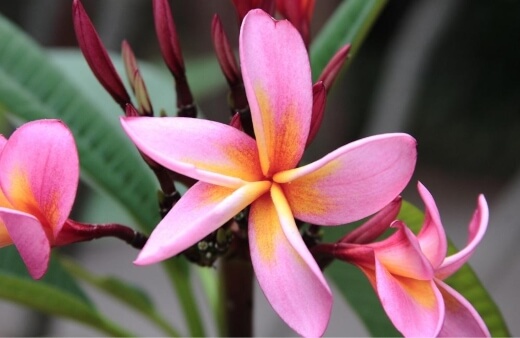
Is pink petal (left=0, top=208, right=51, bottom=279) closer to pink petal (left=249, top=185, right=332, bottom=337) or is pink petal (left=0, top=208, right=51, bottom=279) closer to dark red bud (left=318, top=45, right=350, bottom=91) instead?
pink petal (left=249, top=185, right=332, bottom=337)

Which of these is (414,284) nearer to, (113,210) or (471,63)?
(113,210)

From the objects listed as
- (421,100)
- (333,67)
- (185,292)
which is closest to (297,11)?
(333,67)

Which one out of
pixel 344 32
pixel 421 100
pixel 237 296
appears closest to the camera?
pixel 237 296

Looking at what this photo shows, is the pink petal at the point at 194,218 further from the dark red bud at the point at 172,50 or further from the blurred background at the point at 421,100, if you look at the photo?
the blurred background at the point at 421,100

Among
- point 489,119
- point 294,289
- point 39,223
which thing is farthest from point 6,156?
point 489,119

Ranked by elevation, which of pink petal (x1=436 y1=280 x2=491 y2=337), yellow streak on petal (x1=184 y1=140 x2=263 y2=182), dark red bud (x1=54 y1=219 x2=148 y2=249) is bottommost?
dark red bud (x1=54 y1=219 x2=148 y2=249)

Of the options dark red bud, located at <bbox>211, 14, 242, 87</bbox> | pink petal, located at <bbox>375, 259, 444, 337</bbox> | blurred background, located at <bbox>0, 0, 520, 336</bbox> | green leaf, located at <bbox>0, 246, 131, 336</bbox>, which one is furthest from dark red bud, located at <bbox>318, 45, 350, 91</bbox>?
blurred background, located at <bbox>0, 0, 520, 336</bbox>

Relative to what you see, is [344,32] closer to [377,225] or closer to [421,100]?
[377,225]

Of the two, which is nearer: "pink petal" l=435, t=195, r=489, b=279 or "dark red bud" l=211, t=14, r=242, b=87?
"pink petal" l=435, t=195, r=489, b=279
